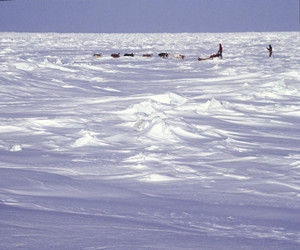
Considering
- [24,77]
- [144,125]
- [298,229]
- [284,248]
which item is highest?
[24,77]

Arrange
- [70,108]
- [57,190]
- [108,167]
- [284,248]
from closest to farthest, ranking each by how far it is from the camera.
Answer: [284,248]
[57,190]
[108,167]
[70,108]

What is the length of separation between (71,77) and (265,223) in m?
13.5

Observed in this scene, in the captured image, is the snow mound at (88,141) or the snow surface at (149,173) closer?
the snow surface at (149,173)

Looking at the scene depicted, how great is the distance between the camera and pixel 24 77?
1465 cm

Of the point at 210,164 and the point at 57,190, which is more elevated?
the point at 210,164

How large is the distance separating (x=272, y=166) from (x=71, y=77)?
1177 centimetres

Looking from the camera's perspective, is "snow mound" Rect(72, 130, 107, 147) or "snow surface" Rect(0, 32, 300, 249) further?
"snow mound" Rect(72, 130, 107, 147)

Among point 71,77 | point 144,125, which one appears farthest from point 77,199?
point 71,77

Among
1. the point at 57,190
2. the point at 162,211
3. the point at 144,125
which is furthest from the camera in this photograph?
the point at 144,125

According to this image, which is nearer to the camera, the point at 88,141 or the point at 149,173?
the point at 149,173

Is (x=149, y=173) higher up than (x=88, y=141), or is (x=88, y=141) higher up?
(x=88, y=141)

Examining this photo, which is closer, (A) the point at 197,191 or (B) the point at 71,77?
(A) the point at 197,191

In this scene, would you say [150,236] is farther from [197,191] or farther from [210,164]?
[210,164]

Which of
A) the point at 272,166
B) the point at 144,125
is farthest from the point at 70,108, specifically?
the point at 272,166
